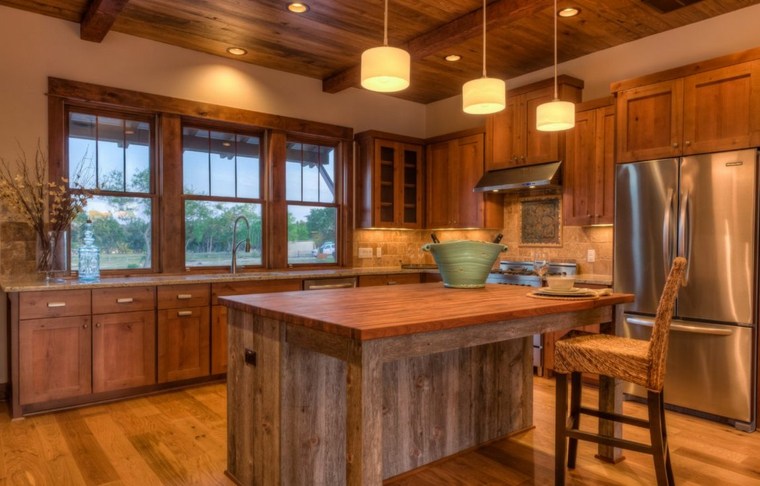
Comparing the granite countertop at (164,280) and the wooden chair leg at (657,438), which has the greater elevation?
the granite countertop at (164,280)

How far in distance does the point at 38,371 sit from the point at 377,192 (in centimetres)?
343

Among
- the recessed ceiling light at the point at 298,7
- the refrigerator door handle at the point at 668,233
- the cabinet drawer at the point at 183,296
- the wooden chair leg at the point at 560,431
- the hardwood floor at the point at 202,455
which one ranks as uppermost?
the recessed ceiling light at the point at 298,7

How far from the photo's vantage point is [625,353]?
2197mm

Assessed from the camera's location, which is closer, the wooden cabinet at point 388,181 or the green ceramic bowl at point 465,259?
the green ceramic bowl at point 465,259

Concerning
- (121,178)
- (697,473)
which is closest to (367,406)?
(697,473)

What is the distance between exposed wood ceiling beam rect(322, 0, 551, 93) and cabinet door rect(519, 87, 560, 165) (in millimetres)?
1006

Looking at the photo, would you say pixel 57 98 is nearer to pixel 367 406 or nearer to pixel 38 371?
pixel 38 371

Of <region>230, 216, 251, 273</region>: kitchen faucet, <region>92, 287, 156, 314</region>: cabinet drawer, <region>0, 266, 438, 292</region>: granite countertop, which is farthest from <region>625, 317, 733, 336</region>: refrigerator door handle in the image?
<region>92, 287, 156, 314</region>: cabinet drawer

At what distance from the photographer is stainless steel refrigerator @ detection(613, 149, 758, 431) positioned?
10.4 ft

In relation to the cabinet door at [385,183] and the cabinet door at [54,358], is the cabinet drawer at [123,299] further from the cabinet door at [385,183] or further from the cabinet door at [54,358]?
the cabinet door at [385,183]

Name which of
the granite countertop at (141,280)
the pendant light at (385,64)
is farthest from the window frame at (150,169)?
the pendant light at (385,64)

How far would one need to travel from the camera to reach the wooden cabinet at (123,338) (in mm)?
3555

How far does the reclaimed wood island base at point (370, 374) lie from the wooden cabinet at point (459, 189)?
245cm

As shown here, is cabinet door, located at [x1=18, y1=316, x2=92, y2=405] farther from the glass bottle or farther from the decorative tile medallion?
the decorative tile medallion
